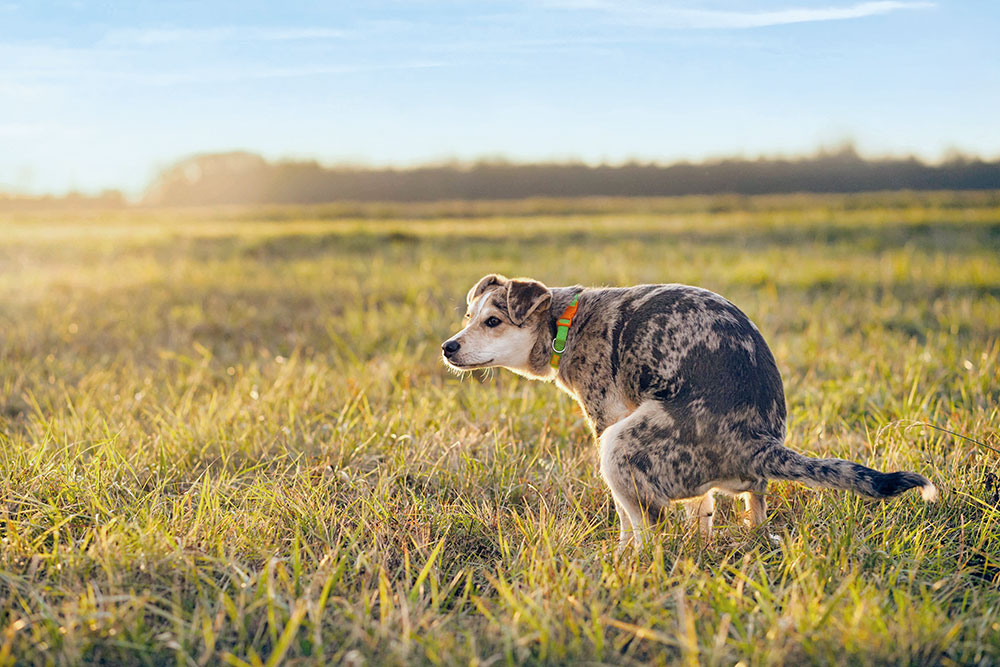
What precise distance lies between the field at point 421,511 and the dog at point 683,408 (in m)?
0.28

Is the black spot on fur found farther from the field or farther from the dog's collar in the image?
the dog's collar

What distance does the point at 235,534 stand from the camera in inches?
141

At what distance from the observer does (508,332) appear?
4.39 metres

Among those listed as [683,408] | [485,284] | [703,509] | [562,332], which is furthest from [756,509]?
[485,284]

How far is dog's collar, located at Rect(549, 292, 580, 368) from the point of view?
4.25 m

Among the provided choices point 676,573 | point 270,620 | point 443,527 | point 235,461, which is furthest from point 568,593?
point 235,461

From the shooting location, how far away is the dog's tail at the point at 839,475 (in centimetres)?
309

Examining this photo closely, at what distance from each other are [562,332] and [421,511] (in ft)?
4.17

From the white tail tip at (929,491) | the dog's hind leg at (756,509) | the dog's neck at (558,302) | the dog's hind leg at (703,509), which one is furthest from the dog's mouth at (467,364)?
the white tail tip at (929,491)

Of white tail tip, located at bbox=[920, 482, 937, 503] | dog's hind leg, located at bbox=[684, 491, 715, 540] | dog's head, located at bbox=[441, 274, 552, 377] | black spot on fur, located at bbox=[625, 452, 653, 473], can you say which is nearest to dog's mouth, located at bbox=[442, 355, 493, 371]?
dog's head, located at bbox=[441, 274, 552, 377]

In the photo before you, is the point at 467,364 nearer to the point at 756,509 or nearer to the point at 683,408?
the point at 683,408

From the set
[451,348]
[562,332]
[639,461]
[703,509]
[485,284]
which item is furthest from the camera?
[485,284]

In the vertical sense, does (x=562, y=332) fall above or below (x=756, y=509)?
above

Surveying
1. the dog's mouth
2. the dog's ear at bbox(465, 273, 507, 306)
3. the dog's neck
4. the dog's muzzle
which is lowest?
the dog's mouth
